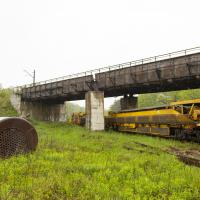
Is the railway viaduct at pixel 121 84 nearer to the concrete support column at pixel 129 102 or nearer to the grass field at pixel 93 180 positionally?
the concrete support column at pixel 129 102

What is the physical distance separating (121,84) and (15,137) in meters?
20.1

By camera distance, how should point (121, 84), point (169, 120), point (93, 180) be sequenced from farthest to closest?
1. point (121, 84)
2. point (169, 120)
3. point (93, 180)

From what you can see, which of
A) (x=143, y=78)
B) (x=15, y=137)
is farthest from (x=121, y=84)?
(x=15, y=137)

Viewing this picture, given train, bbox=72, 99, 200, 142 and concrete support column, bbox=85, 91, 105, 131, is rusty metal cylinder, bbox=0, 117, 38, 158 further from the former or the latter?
concrete support column, bbox=85, 91, 105, 131

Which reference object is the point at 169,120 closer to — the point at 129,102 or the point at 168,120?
the point at 168,120

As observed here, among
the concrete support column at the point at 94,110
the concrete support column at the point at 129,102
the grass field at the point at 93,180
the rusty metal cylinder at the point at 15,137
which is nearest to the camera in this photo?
the grass field at the point at 93,180

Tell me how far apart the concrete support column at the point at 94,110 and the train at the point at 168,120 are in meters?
2.95

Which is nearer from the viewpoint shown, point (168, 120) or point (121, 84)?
point (168, 120)

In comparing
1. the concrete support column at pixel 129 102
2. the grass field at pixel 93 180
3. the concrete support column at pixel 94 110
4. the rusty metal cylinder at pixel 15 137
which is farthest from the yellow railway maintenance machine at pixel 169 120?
the rusty metal cylinder at pixel 15 137

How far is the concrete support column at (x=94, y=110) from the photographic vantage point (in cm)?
3177

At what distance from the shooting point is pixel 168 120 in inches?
886

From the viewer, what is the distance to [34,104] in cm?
4806

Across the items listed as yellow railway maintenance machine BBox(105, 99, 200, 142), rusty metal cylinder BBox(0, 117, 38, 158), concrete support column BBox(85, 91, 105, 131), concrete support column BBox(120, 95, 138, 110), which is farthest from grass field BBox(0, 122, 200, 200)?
concrete support column BBox(120, 95, 138, 110)

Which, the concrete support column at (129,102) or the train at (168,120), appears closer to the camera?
the train at (168,120)
